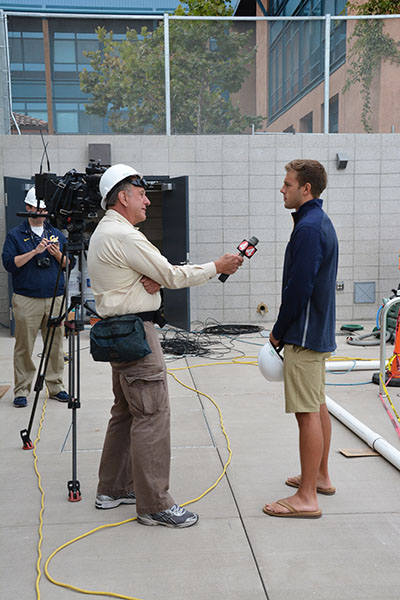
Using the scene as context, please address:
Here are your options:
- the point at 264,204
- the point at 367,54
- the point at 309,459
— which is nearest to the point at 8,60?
the point at 264,204

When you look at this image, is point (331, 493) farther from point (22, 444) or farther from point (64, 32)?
point (64, 32)

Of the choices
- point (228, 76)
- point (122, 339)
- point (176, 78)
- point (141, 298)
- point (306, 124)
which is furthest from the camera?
point (306, 124)

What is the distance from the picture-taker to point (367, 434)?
413 cm

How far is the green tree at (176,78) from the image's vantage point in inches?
370

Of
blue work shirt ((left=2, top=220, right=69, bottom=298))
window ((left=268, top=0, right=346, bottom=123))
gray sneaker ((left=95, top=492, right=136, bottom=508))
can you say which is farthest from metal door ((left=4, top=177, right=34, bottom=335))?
gray sneaker ((left=95, top=492, right=136, bottom=508))

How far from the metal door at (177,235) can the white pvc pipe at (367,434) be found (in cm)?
449

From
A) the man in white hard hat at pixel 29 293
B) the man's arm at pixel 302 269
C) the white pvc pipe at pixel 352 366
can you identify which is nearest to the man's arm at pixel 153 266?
the man's arm at pixel 302 269

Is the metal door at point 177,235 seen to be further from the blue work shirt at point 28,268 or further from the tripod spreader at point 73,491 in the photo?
the tripod spreader at point 73,491

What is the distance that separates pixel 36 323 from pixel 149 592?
3.31 metres

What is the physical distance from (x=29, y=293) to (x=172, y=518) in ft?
9.55

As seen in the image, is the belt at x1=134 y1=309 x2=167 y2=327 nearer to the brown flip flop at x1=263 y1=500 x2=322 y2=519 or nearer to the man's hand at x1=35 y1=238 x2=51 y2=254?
the brown flip flop at x1=263 y1=500 x2=322 y2=519

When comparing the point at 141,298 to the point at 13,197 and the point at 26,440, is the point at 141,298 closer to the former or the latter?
the point at 26,440

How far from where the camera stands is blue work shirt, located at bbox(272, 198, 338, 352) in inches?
115

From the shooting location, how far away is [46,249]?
514 cm
